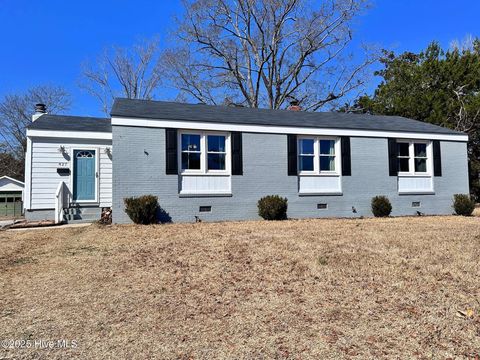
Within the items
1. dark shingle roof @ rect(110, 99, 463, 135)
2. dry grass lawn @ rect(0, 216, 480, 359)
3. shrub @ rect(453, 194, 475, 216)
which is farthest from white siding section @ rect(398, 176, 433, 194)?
dry grass lawn @ rect(0, 216, 480, 359)

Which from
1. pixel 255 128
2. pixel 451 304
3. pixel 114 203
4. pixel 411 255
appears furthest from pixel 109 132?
pixel 451 304

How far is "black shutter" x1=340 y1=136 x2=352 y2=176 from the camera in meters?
13.4

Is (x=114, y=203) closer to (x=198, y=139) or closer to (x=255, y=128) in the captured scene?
(x=198, y=139)

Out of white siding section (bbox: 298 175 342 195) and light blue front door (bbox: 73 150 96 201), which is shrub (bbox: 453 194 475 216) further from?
light blue front door (bbox: 73 150 96 201)

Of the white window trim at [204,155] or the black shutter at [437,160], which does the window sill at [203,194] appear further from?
the black shutter at [437,160]

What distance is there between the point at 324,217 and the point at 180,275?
829 cm

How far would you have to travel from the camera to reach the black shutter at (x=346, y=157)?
1341cm

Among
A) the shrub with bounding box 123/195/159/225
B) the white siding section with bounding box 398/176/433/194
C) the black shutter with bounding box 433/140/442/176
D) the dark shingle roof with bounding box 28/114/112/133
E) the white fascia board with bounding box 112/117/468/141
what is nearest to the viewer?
the shrub with bounding box 123/195/159/225

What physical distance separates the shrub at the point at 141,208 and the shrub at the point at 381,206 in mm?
7651

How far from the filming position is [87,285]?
17.3ft

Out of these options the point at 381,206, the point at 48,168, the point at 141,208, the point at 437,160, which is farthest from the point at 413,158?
the point at 48,168

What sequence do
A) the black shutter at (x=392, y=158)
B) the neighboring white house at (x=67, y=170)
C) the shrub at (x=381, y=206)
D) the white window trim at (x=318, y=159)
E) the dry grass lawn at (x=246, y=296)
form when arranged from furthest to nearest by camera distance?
the black shutter at (x=392, y=158)
the shrub at (x=381, y=206)
the white window trim at (x=318, y=159)
the neighboring white house at (x=67, y=170)
the dry grass lawn at (x=246, y=296)

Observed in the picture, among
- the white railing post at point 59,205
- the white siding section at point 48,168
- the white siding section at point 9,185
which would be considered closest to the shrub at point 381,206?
the white siding section at point 48,168

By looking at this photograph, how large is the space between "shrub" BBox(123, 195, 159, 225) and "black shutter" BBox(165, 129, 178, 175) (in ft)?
3.74
